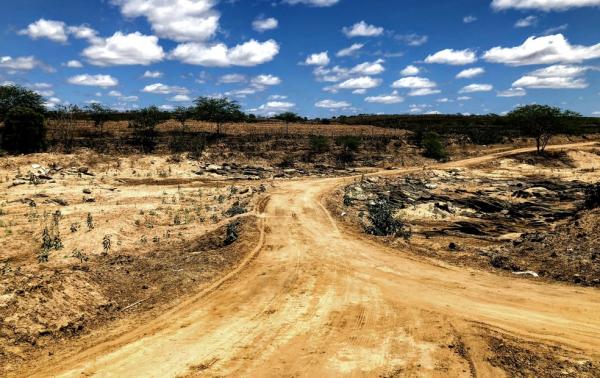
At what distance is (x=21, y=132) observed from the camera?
45219mm

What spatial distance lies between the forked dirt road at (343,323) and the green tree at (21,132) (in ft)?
126

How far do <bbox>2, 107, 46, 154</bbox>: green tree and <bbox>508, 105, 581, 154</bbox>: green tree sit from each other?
5802cm

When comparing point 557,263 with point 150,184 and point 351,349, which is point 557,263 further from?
point 150,184

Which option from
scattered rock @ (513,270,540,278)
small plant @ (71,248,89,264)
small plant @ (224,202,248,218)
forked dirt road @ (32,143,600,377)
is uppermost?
small plant @ (224,202,248,218)

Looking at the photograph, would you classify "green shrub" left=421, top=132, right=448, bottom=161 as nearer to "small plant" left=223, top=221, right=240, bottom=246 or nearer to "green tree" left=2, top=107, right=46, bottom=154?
"small plant" left=223, top=221, right=240, bottom=246

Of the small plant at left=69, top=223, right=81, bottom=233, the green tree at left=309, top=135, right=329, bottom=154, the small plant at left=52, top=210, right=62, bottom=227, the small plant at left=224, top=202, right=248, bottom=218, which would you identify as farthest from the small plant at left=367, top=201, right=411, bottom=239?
the green tree at left=309, top=135, right=329, bottom=154

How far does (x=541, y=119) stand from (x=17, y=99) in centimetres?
7131

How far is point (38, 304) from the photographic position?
1197 cm

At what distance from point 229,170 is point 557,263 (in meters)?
34.7

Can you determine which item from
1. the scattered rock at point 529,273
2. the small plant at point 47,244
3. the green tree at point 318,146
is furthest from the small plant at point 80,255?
the green tree at point 318,146

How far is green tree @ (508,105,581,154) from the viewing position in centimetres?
5716

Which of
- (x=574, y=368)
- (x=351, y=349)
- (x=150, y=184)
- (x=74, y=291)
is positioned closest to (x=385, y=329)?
(x=351, y=349)

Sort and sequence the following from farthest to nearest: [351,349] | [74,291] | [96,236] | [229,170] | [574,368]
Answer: [229,170]
[96,236]
[74,291]
[351,349]
[574,368]

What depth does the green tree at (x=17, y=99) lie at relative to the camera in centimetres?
6219
